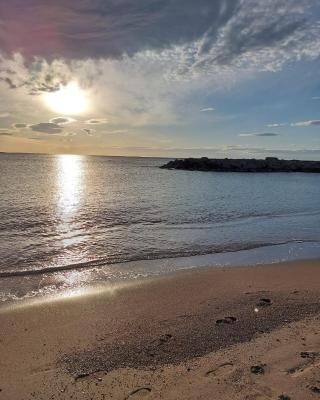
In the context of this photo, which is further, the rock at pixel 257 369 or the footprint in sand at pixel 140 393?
the rock at pixel 257 369

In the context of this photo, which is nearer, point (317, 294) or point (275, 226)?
point (317, 294)

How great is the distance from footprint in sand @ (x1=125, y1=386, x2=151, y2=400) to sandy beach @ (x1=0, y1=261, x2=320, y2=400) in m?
0.01

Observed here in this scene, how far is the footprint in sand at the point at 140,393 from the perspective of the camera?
481 centimetres

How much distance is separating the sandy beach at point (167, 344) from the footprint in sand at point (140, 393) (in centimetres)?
1

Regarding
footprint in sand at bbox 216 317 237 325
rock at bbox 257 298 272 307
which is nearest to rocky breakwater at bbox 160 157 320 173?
rock at bbox 257 298 272 307

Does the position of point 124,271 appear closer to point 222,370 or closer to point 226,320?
point 226,320

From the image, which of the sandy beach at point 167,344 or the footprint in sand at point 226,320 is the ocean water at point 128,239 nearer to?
the sandy beach at point 167,344

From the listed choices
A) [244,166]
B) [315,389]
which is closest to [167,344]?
[315,389]

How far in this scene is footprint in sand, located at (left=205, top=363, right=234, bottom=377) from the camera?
528 cm

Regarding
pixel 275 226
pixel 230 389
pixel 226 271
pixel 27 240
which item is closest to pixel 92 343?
pixel 230 389

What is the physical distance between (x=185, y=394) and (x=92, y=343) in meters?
2.22

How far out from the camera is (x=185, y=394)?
→ 4812 millimetres

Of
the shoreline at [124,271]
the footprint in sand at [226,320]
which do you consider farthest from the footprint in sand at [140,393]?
the shoreline at [124,271]

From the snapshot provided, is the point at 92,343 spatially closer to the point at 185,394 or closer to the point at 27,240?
the point at 185,394
